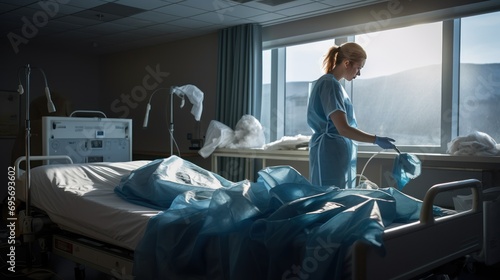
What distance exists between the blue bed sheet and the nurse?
2.13ft

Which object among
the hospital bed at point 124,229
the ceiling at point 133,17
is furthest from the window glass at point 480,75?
the hospital bed at point 124,229

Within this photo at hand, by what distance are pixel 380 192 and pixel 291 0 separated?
7.56 feet

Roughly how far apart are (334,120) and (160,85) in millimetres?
3684

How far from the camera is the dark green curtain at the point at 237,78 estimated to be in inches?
182

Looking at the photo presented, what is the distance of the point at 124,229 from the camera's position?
7.22 ft

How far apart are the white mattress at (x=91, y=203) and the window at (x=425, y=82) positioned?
1.65 metres

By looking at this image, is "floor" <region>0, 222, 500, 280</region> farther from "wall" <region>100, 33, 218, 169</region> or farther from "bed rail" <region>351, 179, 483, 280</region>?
"wall" <region>100, 33, 218, 169</region>

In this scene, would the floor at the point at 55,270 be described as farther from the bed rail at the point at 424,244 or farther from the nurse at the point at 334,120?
the nurse at the point at 334,120

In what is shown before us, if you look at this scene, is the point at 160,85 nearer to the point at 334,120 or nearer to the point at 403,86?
the point at 403,86

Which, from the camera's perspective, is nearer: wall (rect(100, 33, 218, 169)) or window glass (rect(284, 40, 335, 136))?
window glass (rect(284, 40, 335, 136))

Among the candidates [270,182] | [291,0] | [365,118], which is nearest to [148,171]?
[270,182]

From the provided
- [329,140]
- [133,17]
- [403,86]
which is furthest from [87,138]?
[403,86]

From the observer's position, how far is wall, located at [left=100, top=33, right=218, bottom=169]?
17.2 feet

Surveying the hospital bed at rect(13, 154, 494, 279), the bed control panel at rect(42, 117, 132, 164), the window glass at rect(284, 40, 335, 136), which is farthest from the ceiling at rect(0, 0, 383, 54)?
the hospital bed at rect(13, 154, 494, 279)
